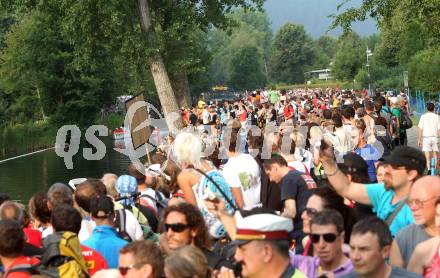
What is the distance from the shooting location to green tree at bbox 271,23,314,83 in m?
169

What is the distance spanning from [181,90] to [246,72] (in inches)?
4586

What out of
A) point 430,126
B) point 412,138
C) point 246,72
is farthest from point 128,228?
point 246,72

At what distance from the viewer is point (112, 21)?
29906mm

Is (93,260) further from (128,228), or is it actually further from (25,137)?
(25,137)

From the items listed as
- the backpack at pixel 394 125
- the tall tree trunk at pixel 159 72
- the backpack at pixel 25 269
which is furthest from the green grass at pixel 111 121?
the backpack at pixel 25 269

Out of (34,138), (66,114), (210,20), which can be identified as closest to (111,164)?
(210,20)

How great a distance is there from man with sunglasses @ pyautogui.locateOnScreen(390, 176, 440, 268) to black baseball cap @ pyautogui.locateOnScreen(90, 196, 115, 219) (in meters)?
2.43

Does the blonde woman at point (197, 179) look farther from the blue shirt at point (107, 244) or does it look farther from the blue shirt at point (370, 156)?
the blue shirt at point (370, 156)

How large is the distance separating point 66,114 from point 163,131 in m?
29.5

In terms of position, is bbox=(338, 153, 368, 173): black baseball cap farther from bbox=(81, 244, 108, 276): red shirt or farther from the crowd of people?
bbox=(81, 244, 108, 276): red shirt

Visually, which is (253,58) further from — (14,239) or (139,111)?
(14,239)

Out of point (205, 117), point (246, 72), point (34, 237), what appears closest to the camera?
point (34, 237)

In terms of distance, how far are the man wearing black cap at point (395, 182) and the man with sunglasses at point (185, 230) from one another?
1086 mm

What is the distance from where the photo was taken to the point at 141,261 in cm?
569
